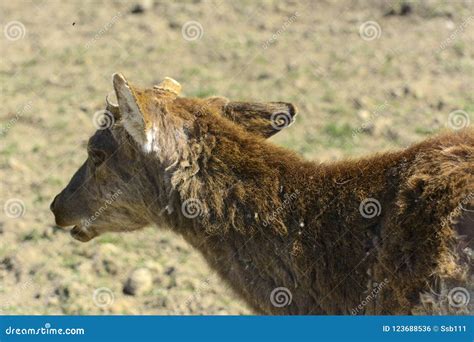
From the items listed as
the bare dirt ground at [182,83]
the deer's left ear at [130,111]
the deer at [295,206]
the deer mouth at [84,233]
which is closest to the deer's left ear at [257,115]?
the deer at [295,206]

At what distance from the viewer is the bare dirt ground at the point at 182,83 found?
868cm

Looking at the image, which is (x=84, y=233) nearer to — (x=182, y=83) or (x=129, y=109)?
(x=129, y=109)

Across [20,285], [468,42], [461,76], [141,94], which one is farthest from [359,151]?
[141,94]

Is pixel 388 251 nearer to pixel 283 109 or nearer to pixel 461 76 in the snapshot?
pixel 283 109

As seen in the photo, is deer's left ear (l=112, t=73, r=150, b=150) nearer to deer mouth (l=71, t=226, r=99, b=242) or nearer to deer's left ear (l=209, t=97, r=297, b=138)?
deer's left ear (l=209, t=97, r=297, b=138)

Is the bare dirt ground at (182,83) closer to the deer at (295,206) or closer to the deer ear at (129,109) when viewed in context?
the deer at (295,206)

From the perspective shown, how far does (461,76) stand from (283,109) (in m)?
6.30

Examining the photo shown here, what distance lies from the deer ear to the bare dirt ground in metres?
2.66

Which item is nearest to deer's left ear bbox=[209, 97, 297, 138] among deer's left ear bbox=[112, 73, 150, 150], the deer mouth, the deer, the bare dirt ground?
the deer

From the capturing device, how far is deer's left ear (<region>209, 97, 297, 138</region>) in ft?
21.8

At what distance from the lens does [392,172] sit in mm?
5770

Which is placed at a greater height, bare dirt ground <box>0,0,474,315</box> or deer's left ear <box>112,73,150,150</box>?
deer's left ear <box>112,73,150,150</box>

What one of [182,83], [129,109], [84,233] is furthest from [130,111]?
[182,83]

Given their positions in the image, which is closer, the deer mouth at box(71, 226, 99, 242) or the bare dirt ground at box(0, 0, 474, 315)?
the deer mouth at box(71, 226, 99, 242)
